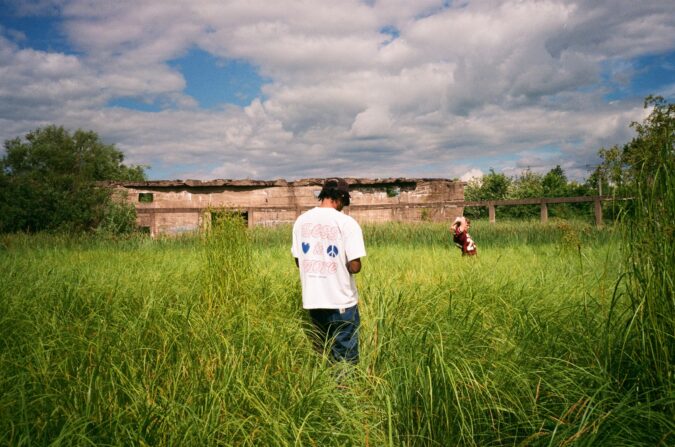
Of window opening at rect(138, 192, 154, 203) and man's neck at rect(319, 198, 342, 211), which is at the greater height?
window opening at rect(138, 192, 154, 203)

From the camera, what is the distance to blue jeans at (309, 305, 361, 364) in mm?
3232

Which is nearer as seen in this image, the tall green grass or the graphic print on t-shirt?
the tall green grass

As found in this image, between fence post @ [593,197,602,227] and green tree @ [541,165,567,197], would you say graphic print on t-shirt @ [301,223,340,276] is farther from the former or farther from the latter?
green tree @ [541,165,567,197]

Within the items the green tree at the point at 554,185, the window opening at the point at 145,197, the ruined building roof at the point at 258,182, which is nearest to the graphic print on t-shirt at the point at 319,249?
the ruined building roof at the point at 258,182

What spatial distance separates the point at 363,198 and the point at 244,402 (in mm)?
20616

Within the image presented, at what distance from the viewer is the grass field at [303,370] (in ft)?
7.14

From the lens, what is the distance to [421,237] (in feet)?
38.4

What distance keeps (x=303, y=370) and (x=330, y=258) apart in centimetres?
82

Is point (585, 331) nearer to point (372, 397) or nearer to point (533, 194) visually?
point (372, 397)

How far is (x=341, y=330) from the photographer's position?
3291mm

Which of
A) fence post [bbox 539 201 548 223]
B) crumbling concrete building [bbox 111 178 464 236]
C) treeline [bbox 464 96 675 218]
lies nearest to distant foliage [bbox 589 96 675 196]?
treeline [bbox 464 96 675 218]

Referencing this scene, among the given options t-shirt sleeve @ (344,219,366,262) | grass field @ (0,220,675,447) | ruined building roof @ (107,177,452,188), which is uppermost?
ruined building roof @ (107,177,452,188)

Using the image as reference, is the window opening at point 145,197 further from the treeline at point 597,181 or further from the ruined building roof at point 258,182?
the treeline at point 597,181

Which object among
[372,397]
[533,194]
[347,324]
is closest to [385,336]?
[347,324]
